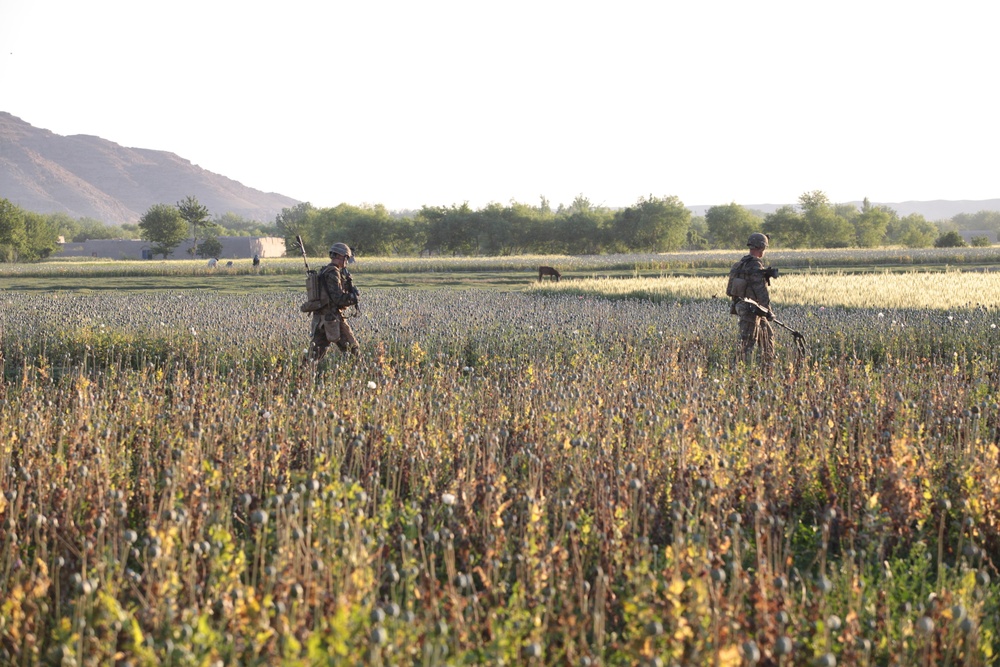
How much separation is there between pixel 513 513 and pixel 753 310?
20.7 feet

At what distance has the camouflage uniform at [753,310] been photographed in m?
10.7

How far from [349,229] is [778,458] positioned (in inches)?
3610

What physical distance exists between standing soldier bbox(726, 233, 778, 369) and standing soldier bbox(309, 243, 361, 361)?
464 cm

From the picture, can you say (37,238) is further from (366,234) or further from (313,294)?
(313,294)

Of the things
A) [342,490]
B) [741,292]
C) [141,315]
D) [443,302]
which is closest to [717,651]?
[342,490]

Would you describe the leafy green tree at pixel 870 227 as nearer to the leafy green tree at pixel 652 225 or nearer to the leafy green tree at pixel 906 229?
the leafy green tree at pixel 906 229

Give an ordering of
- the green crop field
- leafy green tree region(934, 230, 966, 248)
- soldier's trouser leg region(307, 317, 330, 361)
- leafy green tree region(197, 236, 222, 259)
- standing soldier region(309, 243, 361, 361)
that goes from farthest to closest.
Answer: leafy green tree region(197, 236, 222, 259) → leafy green tree region(934, 230, 966, 248) → soldier's trouser leg region(307, 317, 330, 361) → standing soldier region(309, 243, 361, 361) → the green crop field

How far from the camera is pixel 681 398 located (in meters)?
8.09

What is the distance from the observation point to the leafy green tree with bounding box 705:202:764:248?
10912cm

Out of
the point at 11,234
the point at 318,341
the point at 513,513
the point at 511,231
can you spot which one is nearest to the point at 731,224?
the point at 511,231

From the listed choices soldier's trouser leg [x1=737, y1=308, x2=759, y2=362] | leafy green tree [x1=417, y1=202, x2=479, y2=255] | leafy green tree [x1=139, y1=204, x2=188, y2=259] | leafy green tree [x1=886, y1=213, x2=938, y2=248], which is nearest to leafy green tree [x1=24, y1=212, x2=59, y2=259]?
leafy green tree [x1=139, y1=204, x2=188, y2=259]

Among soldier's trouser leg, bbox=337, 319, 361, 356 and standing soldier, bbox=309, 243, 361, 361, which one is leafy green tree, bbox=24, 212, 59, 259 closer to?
standing soldier, bbox=309, 243, 361, 361

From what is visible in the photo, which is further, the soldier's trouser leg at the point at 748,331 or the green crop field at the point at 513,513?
the soldier's trouser leg at the point at 748,331

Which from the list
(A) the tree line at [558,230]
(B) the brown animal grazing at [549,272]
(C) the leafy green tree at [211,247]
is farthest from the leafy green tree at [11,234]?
(B) the brown animal grazing at [549,272]
